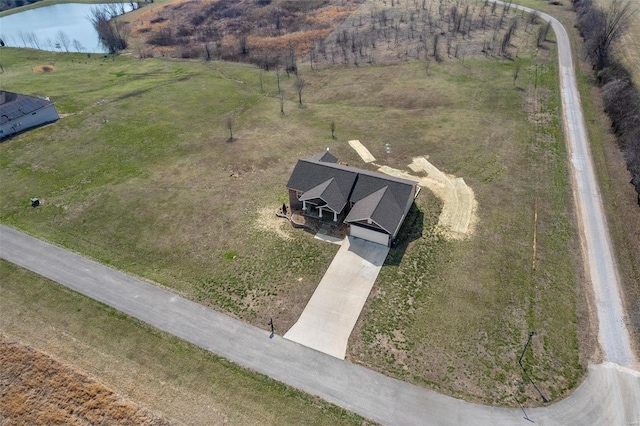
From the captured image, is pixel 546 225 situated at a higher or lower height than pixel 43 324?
higher

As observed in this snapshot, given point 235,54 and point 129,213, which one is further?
point 235,54

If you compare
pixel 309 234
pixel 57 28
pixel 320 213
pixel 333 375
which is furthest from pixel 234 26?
pixel 333 375

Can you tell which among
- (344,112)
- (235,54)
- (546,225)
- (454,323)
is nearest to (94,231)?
(454,323)

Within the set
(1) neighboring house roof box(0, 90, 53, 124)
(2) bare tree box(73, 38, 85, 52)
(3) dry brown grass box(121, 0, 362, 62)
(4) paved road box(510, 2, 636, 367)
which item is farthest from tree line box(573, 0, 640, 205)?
(2) bare tree box(73, 38, 85, 52)

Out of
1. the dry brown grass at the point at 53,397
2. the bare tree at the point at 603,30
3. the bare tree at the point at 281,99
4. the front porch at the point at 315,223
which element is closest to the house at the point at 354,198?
the front porch at the point at 315,223

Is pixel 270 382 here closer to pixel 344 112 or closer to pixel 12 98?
pixel 344 112

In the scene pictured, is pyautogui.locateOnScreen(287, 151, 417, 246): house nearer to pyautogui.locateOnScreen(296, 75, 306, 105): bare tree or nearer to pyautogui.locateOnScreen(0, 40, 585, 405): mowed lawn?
pyautogui.locateOnScreen(0, 40, 585, 405): mowed lawn

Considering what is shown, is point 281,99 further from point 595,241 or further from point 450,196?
point 595,241

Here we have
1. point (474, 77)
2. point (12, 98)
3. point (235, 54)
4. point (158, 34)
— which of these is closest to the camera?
point (12, 98)

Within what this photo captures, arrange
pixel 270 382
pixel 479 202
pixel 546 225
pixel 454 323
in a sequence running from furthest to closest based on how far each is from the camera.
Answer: pixel 479 202
pixel 546 225
pixel 454 323
pixel 270 382
